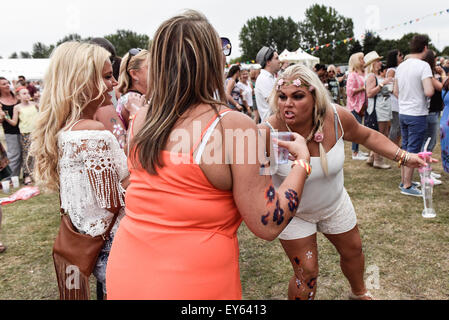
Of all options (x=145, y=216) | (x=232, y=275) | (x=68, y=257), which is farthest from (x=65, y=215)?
(x=232, y=275)

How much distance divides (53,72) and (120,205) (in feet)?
2.75

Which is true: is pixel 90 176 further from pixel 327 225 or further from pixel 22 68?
pixel 22 68

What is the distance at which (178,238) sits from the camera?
3.93 feet

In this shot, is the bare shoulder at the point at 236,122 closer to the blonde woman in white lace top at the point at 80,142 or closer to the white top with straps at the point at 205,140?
the white top with straps at the point at 205,140

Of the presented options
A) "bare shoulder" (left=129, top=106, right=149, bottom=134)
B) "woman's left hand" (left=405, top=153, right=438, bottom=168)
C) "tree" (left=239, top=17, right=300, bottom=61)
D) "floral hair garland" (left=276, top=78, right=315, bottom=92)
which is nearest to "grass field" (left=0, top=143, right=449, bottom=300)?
"woman's left hand" (left=405, top=153, right=438, bottom=168)

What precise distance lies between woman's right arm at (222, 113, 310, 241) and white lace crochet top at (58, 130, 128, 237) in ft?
3.40

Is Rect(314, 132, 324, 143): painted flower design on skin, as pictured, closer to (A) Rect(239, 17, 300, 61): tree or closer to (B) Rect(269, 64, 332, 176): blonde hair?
(B) Rect(269, 64, 332, 176): blonde hair

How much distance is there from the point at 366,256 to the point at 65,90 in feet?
9.89

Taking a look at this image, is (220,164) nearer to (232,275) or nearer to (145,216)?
(145,216)

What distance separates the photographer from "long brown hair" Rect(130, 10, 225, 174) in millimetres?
1205

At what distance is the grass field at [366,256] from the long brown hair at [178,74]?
2.17 meters

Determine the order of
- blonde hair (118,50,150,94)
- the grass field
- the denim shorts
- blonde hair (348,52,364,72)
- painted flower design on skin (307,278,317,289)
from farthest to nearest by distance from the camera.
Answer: blonde hair (348,52,364,72), the denim shorts, blonde hair (118,50,150,94), the grass field, painted flower design on skin (307,278,317,289)

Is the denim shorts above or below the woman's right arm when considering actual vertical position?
below

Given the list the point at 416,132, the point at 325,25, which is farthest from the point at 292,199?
the point at 325,25
